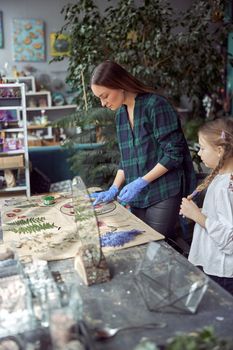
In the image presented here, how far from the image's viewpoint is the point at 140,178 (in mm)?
1896

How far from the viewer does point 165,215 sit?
6.34ft

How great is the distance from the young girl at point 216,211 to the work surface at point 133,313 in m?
0.33

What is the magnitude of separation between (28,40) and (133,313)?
6.14 metres

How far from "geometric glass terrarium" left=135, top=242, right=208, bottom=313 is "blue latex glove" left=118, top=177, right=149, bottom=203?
51 centimetres

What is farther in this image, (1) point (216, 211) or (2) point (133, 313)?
(1) point (216, 211)

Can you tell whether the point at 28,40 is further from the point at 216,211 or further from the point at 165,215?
the point at 216,211

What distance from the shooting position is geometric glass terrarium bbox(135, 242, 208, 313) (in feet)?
3.60

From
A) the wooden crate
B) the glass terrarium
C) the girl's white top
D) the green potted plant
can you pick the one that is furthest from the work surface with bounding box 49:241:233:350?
the wooden crate

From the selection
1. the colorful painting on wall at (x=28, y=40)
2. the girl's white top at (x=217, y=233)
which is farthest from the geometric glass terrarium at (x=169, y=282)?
the colorful painting on wall at (x=28, y=40)

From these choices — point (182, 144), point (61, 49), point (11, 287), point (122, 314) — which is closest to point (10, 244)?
point (11, 287)

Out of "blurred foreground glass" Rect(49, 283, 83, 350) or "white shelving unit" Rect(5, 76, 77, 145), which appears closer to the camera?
"blurred foreground glass" Rect(49, 283, 83, 350)

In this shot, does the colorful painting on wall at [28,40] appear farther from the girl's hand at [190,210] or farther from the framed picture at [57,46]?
the girl's hand at [190,210]

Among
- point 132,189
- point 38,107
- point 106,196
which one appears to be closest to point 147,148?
point 132,189

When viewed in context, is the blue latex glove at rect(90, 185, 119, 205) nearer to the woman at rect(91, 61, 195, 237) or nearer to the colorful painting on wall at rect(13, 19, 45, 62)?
the woman at rect(91, 61, 195, 237)
